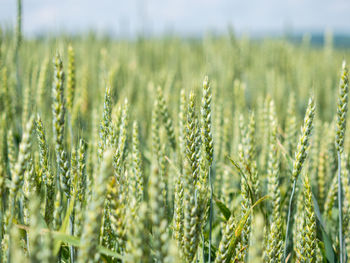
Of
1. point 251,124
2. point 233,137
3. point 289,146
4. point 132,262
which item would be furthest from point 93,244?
point 233,137

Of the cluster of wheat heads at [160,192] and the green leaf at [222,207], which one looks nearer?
the cluster of wheat heads at [160,192]

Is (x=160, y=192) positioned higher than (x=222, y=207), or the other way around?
(x=160, y=192)

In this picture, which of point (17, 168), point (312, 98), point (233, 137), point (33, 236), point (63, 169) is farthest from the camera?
point (233, 137)

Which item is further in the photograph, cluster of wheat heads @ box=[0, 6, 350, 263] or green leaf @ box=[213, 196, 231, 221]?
green leaf @ box=[213, 196, 231, 221]

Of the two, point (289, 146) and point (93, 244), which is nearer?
point (93, 244)

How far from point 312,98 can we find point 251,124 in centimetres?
39

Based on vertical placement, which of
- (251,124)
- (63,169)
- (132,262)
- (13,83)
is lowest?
(132,262)

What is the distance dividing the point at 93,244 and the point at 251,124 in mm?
935

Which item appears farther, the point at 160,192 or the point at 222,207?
the point at 222,207

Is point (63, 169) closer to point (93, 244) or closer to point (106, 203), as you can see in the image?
point (106, 203)

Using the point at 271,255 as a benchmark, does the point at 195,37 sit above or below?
above

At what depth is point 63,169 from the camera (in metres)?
0.78

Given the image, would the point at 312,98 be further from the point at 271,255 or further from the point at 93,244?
the point at 93,244

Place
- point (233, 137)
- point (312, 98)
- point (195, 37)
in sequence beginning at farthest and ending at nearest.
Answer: point (195, 37)
point (233, 137)
point (312, 98)
